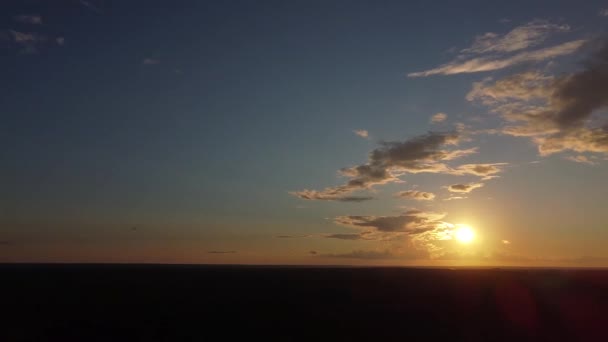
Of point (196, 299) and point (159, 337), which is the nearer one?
point (159, 337)

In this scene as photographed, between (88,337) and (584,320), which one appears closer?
(88,337)

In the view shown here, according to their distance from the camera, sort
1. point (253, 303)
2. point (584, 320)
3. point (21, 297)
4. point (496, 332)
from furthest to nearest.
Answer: point (21, 297)
point (253, 303)
point (584, 320)
point (496, 332)

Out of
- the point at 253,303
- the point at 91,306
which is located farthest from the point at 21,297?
the point at 253,303

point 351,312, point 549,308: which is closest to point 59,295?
point 351,312

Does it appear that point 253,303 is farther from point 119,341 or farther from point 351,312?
point 119,341

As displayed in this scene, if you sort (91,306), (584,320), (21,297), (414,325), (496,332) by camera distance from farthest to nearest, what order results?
(21,297) → (91,306) → (584,320) → (414,325) → (496,332)

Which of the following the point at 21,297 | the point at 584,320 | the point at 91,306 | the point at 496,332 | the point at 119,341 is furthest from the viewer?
the point at 21,297

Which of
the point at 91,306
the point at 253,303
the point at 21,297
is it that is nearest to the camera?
the point at 91,306

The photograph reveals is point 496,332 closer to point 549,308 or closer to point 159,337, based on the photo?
point 549,308
